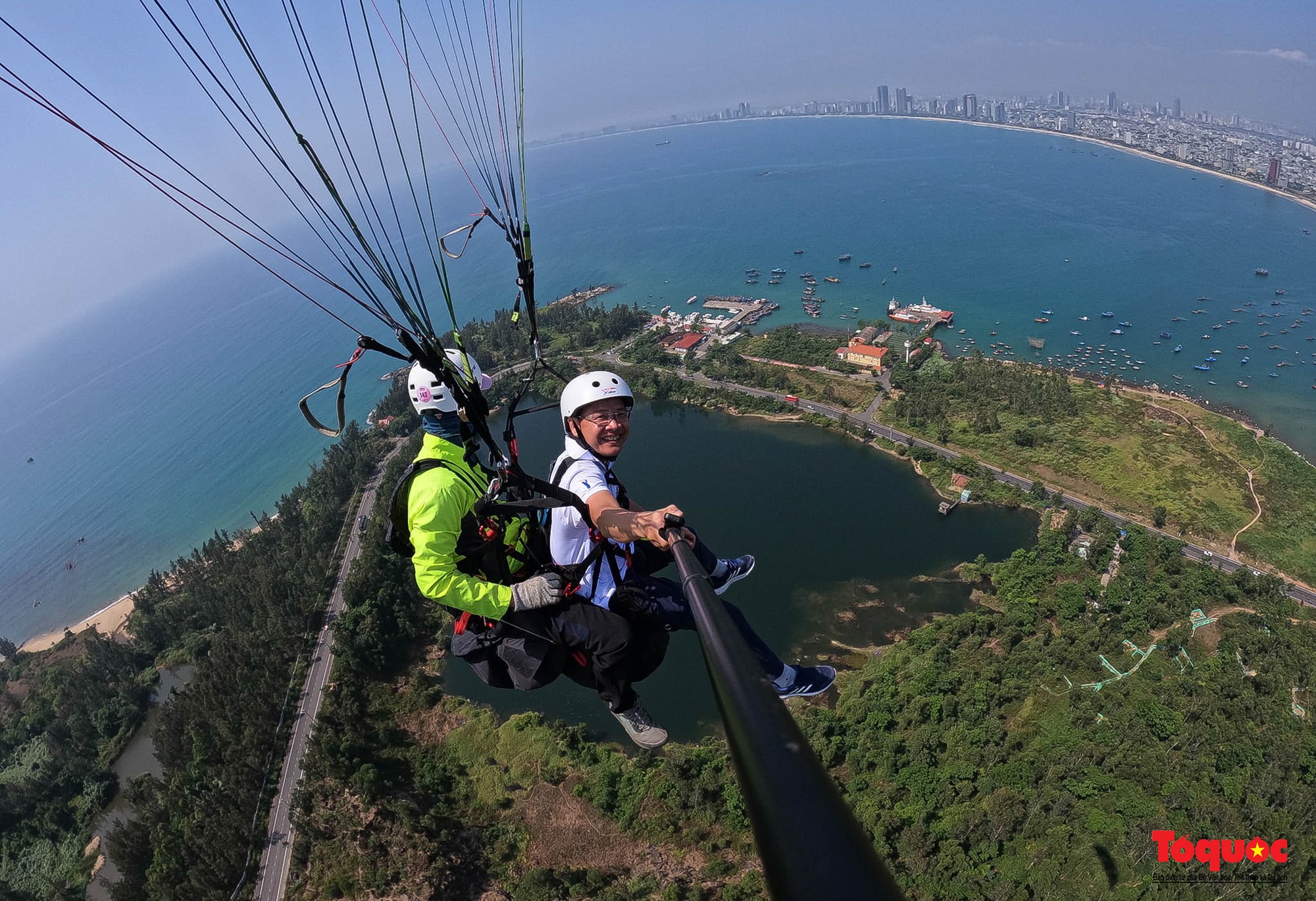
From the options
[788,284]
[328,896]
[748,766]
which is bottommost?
[788,284]

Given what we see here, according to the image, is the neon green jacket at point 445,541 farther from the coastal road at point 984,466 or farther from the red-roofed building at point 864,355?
the red-roofed building at point 864,355

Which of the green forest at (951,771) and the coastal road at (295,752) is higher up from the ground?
the coastal road at (295,752)

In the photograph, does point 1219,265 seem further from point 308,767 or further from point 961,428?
point 308,767

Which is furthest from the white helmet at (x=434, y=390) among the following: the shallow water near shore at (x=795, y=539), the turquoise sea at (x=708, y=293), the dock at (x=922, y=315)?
the dock at (x=922, y=315)

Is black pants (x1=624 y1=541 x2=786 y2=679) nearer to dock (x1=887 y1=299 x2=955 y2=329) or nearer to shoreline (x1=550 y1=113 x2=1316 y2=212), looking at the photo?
dock (x1=887 y1=299 x2=955 y2=329)

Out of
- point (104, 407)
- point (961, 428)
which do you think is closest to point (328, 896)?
point (961, 428)

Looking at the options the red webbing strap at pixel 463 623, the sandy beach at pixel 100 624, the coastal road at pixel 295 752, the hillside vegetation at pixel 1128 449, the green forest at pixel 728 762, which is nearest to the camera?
the red webbing strap at pixel 463 623
